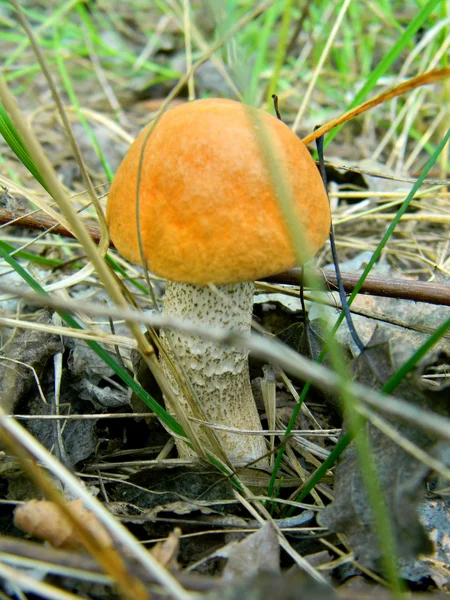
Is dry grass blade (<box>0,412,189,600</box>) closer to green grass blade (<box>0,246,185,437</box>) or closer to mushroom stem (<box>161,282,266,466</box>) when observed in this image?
green grass blade (<box>0,246,185,437</box>)

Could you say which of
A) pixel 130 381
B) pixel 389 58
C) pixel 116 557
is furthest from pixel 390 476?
pixel 389 58

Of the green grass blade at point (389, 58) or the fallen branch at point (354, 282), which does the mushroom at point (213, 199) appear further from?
the green grass blade at point (389, 58)

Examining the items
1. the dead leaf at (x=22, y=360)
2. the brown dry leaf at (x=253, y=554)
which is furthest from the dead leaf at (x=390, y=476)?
the dead leaf at (x=22, y=360)

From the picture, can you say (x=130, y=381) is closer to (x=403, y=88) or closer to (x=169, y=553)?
(x=169, y=553)

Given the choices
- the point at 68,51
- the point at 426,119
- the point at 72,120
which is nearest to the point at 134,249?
the point at 72,120

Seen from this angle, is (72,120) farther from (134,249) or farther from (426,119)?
(134,249)

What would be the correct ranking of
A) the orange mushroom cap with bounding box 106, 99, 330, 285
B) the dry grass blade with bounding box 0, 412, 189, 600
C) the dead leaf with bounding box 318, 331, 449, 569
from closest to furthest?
the dry grass blade with bounding box 0, 412, 189, 600, the dead leaf with bounding box 318, 331, 449, 569, the orange mushroom cap with bounding box 106, 99, 330, 285

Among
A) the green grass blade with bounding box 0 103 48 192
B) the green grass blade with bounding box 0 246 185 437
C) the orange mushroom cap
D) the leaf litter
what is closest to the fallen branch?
the leaf litter

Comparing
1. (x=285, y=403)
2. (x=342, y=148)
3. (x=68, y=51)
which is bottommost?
(x=285, y=403)
